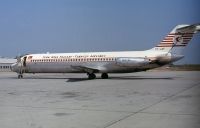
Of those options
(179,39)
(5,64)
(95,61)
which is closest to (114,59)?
(95,61)

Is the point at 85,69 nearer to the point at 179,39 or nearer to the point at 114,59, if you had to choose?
the point at 114,59

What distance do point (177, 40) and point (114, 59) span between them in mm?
6000

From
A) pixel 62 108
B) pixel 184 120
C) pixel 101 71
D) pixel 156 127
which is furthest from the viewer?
pixel 101 71

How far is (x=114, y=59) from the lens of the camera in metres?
32.5

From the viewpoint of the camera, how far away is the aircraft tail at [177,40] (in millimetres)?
30047

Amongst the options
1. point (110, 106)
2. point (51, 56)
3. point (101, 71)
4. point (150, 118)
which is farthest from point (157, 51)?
point (150, 118)

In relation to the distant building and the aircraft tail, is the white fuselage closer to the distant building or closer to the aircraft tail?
the aircraft tail

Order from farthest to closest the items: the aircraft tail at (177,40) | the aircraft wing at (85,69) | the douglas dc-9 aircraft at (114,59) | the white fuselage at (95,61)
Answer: the aircraft wing at (85,69) < the white fuselage at (95,61) < the douglas dc-9 aircraft at (114,59) < the aircraft tail at (177,40)

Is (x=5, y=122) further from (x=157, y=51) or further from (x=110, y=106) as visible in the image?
(x=157, y=51)

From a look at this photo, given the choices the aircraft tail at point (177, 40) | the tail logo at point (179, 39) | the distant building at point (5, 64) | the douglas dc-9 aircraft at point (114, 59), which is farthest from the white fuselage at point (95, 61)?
the distant building at point (5, 64)

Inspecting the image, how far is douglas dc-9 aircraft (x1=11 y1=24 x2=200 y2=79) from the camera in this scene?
3022cm

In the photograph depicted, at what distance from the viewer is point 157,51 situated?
1220 inches

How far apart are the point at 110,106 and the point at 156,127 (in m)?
3.99

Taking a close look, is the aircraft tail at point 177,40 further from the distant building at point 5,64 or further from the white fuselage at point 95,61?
the distant building at point 5,64
